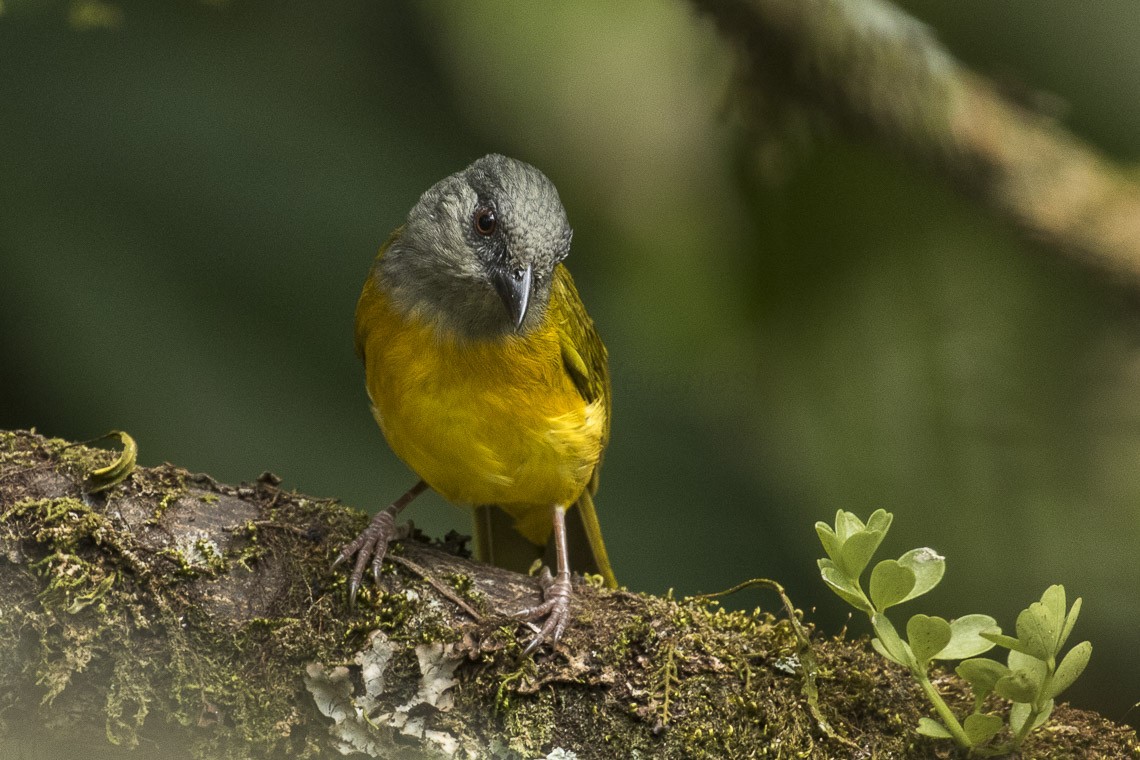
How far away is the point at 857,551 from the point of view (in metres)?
2.16

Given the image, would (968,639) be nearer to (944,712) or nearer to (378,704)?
Answer: (944,712)

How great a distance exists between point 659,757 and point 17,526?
4.62 ft

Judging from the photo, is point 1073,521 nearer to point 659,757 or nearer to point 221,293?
point 659,757

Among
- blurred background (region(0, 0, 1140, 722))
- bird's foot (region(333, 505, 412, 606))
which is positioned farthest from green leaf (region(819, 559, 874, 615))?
blurred background (region(0, 0, 1140, 722))

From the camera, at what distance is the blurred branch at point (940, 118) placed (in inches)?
172

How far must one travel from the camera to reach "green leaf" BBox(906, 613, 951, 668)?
209 centimetres

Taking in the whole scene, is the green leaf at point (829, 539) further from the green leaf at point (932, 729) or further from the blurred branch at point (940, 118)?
the blurred branch at point (940, 118)

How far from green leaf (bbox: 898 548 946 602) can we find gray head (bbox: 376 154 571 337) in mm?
1227

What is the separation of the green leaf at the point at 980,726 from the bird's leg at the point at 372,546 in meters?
1.29

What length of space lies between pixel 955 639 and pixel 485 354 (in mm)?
1413

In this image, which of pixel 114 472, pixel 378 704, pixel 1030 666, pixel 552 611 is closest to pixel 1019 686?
pixel 1030 666

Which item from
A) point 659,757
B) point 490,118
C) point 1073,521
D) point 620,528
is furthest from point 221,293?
point 1073,521

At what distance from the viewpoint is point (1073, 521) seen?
181 inches

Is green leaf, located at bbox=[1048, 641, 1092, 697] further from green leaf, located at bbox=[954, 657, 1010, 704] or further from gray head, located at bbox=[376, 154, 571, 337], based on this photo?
gray head, located at bbox=[376, 154, 571, 337]
